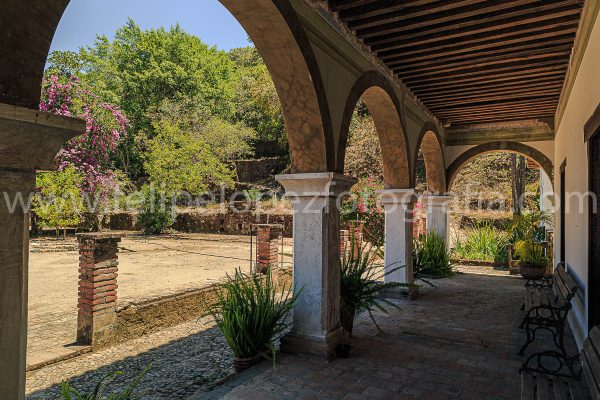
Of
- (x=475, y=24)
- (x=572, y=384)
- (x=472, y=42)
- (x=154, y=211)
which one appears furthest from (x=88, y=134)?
(x=572, y=384)

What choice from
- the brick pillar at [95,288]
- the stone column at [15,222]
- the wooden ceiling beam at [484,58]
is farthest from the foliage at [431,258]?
the stone column at [15,222]

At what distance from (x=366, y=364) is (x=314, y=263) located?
1.01 m

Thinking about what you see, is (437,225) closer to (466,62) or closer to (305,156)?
(466,62)

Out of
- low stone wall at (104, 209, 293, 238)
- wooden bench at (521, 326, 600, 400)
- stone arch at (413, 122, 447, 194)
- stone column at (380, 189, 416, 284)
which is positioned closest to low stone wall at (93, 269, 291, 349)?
stone column at (380, 189, 416, 284)

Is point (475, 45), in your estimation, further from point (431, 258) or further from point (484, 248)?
point (484, 248)

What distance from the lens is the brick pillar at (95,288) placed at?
477 cm

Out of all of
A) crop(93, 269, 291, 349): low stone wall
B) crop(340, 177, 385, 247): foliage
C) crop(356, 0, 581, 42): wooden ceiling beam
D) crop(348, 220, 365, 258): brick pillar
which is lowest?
crop(93, 269, 291, 349): low stone wall

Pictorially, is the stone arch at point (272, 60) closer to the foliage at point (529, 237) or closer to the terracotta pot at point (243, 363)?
the terracotta pot at point (243, 363)

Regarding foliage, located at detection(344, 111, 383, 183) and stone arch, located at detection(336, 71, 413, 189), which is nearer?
stone arch, located at detection(336, 71, 413, 189)

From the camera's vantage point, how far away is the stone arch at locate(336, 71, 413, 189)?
479 centimetres

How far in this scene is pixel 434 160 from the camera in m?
9.42

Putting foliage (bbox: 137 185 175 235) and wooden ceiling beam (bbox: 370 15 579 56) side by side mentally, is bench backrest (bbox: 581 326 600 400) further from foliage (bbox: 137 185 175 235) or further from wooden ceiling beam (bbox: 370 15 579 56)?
foliage (bbox: 137 185 175 235)

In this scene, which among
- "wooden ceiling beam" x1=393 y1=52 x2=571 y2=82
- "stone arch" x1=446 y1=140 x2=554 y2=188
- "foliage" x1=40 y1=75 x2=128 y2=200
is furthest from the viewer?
"foliage" x1=40 y1=75 x2=128 y2=200

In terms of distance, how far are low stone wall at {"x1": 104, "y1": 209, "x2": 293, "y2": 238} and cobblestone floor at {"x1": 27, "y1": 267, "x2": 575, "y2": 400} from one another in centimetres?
1157
